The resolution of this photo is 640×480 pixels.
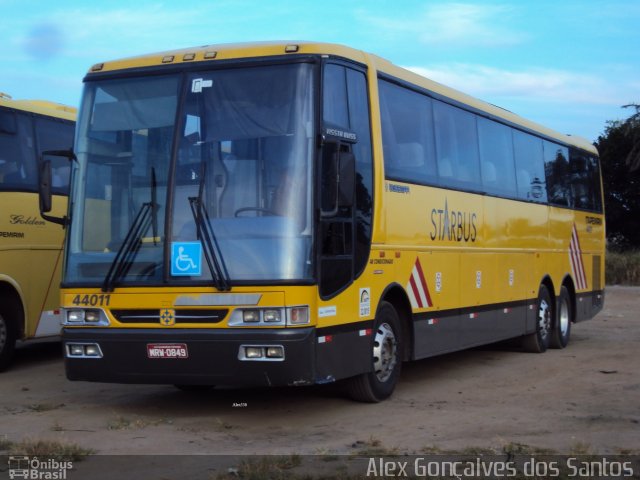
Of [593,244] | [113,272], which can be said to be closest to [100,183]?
[113,272]

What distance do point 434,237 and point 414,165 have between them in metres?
1.02

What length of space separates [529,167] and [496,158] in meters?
1.72

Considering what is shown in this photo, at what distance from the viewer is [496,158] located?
14711 millimetres

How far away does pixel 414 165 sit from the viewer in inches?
456

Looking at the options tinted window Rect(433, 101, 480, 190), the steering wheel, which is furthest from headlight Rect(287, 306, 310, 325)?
tinted window Rect(433, 101, 480, 190)

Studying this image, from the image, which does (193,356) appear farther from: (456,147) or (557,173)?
(557,173)

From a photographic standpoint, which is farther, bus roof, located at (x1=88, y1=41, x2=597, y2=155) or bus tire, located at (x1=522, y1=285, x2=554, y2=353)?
bus tire, located at (x1=522, y1=285, x2=554, y2=353)

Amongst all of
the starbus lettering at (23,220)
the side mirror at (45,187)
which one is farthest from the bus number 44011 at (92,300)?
the starbus lettering at (23,220)

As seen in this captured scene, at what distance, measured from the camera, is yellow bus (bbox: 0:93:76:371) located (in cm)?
1357

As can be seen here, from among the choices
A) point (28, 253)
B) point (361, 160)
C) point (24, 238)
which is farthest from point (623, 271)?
point (361, 160)

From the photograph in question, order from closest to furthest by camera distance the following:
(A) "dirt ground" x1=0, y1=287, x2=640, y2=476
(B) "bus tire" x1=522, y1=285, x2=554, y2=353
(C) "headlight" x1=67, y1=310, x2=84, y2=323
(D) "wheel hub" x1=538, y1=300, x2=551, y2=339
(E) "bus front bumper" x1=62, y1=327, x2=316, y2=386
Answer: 1. (A) "dirt ground" x1=0, y1=287, x2=640, y2=476
2. (E) "bus front bumper" x1=62, y1=327, x2=316, y2=386
3. (C) "headlight" x1=67, y1=310, x2=84, y2=323
4. (B) "bus tire" x1=522, y1=285, x2=554, y2=353
5. (D) "wheel hub" x1=538, y1=300, x2=551, y2=339

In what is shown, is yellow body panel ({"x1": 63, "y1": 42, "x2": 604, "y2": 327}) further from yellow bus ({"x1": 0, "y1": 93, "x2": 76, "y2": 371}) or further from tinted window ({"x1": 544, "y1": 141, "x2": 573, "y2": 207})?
yellow bus ({"x1": 0, "y1": 93, "x2": 76, "y2": 371})

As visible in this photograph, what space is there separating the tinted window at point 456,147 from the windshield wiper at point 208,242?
13.5ft

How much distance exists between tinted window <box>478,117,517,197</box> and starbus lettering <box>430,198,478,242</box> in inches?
34.3
